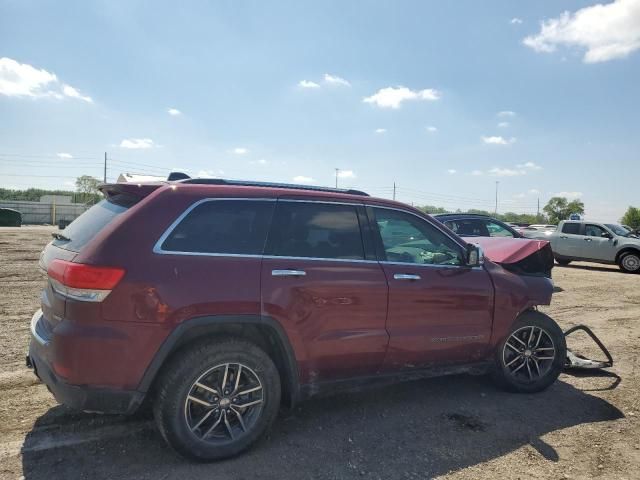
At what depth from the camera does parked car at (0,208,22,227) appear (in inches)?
1202

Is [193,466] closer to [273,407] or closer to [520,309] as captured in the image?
[273,407]

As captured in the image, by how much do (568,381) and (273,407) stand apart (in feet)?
11.1

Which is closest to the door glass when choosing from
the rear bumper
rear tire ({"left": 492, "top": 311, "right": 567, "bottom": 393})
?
rear tire ({"left": 492, "top": 311, "right": 567, "bottom": 393})

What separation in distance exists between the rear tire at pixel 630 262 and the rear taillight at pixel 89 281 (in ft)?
58.4

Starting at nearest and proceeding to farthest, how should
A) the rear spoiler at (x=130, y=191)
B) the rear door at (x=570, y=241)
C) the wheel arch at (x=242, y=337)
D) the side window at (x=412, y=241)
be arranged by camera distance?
the wheel arch at (x=242, y=337), the rear spoiler at (x=130, y=191), the side window at (x=412, y=241), the rear door at (x=570, y=241)

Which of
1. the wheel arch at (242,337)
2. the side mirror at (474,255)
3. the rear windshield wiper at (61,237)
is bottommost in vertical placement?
the wheel arch at (242,337)

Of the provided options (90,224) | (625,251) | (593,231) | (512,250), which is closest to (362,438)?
(512,250)

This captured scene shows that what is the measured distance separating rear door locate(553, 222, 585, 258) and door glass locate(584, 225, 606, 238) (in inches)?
7.8

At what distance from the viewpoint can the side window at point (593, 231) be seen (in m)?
16.7

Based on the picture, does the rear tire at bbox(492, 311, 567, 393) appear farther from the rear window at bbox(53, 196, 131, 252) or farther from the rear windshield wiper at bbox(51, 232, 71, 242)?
the rear windshield wiper at bbox(51, 232, 71, 242)

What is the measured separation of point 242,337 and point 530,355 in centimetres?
296

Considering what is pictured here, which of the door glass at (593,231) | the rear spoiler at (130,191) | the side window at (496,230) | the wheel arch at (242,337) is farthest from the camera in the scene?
the door glass at (593,231)

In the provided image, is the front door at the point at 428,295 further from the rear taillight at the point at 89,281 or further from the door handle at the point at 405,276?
the rear taillight at the point at 89,281

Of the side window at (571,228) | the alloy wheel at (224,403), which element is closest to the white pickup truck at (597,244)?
the side window at (571,228)
